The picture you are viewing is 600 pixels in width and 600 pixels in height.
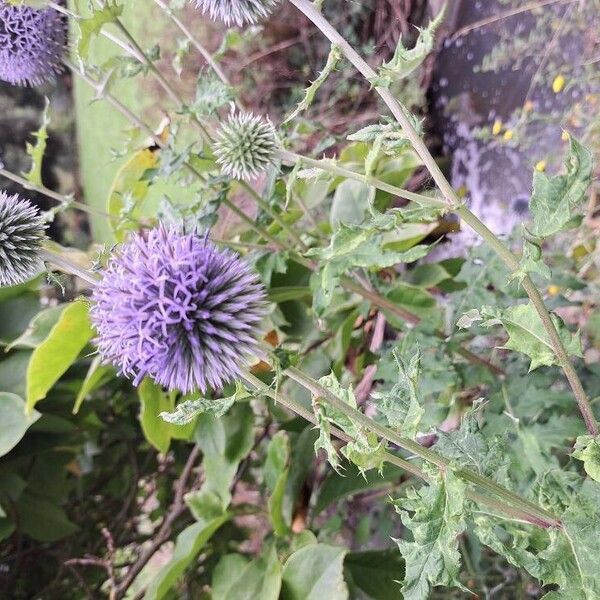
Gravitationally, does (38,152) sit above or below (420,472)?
above

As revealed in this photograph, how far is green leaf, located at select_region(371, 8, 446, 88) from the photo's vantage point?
63cm

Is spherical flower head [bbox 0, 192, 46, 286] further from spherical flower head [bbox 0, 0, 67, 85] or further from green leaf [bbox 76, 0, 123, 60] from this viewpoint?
spherical flower head [bbox 0, 0, 67, 85]

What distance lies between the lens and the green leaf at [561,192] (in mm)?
612

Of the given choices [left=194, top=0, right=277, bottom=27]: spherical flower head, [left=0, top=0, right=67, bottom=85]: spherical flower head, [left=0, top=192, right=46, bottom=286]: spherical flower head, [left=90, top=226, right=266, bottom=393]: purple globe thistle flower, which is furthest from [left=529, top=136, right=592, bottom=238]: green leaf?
[left=0, top=0, right=67, bottom=85]: spherical flower head

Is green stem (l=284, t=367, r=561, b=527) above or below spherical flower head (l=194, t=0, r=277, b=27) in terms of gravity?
below

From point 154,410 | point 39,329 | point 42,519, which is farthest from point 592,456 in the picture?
point 42,519

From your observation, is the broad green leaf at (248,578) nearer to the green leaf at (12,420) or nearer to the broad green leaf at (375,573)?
the broad green leaf at (375,573)

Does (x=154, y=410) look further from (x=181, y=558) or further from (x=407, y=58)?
(x=407, y=58)

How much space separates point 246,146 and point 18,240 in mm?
323

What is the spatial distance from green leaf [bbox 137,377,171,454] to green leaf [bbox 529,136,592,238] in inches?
30.0

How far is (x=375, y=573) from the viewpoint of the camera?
3.72 ft

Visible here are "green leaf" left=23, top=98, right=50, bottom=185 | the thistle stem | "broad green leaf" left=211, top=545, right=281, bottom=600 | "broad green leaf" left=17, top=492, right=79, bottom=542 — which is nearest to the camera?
the thistle stem

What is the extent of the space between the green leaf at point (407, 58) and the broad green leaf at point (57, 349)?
0.63 m

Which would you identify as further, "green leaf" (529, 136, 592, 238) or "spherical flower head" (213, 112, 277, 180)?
"spherical flower head" (213, 112, 277, 180)
